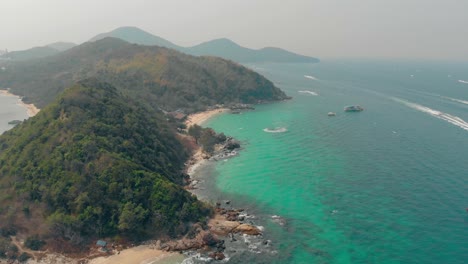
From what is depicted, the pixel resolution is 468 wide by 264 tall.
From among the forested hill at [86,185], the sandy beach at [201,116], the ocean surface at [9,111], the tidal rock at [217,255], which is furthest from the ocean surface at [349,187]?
the ocean surface at [9,111]

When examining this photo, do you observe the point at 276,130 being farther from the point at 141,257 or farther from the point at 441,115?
the point at 141,257

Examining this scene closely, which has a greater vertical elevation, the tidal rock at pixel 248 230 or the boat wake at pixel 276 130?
the boat wake at pixel 276 130

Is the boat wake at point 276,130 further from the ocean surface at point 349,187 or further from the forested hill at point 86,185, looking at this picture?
the forested hill at point 86,185

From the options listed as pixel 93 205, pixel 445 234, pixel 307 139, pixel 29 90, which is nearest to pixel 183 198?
pixel 93 205

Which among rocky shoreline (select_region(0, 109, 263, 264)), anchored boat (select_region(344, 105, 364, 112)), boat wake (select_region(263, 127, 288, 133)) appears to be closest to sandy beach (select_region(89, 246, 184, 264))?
rocky shoreline (select_region(0, 109, 263, 264))

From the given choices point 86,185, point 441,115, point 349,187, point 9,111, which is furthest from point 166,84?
point 441,115

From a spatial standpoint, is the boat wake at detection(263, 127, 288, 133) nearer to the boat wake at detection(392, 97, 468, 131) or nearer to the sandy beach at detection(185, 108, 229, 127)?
the sandy beach at detection(185, 108, 229, 127)

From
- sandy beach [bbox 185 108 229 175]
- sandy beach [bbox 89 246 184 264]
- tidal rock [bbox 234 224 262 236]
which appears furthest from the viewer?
sandy beach [bbox 185 108 229 175]
